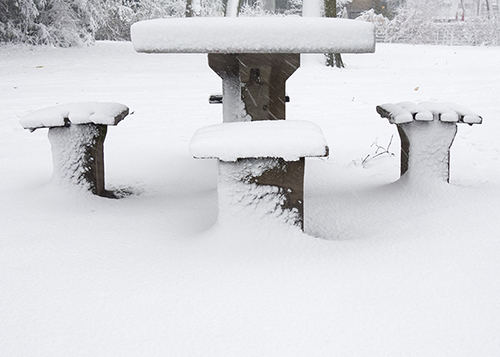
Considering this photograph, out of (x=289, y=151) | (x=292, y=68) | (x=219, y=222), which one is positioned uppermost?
(x=292, y=68)

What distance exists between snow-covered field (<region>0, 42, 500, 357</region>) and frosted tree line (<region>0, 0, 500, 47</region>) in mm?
8560

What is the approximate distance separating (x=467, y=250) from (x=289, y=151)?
2.69ft

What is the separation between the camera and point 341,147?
14.7ft

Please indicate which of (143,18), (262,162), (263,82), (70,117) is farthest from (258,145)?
(143,18)

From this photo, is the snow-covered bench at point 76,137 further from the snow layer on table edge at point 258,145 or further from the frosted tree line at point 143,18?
the frosted tree line at point 143,18

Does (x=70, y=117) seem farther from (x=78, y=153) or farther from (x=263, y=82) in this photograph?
(x=263, y=82)

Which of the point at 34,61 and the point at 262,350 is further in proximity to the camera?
the point at 34,61

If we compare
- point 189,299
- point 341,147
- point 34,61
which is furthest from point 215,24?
point 34,61

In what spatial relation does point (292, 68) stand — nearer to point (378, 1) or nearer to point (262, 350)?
point (262, 350)

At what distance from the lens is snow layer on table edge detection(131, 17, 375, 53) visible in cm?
222

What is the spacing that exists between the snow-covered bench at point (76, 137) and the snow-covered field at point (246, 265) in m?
0.09

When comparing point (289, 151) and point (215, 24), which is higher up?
point (215, 24)

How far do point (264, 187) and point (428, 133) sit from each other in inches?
45.8

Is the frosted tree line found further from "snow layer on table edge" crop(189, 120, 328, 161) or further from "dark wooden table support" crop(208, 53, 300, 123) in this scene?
"snow layer on table edge" crop(189, 120, 328, 161)
